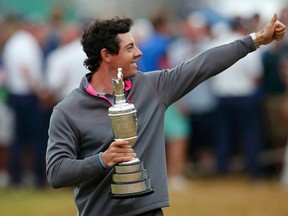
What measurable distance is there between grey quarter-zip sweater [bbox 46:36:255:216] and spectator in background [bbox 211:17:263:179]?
23.7 feet

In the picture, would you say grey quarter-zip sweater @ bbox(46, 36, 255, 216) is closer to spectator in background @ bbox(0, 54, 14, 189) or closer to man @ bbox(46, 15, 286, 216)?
man @ bbox(46, 15, 286, 216)

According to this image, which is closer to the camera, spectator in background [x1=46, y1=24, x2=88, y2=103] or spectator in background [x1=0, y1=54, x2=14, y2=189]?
spectator in background [x1=46, y1=24, x2=88, y2=103]

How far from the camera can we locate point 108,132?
635 centimetres

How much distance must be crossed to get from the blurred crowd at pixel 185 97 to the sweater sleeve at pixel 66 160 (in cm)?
691

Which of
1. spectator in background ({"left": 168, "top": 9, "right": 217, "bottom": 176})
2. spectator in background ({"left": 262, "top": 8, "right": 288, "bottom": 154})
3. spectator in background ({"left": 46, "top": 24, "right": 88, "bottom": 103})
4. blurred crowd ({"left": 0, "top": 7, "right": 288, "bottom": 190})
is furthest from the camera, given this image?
spectator in background ({"left": 168, "top": 9, "right": 217, "bottom": 176})

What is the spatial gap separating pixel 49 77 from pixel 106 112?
7.97 metres

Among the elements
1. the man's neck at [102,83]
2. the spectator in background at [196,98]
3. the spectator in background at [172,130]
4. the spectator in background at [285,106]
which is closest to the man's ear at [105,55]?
the man's neck at [102,83]

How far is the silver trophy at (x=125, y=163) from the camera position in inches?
231

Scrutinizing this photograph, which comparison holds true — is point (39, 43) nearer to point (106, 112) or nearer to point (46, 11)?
point (46, 11)

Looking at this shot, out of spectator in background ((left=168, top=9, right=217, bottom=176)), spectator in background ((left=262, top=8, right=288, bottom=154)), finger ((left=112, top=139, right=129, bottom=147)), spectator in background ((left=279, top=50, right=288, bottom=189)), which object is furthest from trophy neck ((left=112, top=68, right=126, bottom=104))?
spectator in background ((left=262, top=8, right=288, bottom=154))

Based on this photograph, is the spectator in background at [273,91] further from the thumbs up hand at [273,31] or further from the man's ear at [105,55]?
the man's ear at [105,55]

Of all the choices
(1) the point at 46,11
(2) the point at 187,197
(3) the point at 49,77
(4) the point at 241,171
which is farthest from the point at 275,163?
(1) the point at 46,11

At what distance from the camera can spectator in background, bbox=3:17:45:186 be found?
14219 mm

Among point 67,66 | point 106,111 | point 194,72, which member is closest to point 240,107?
point 67,66
